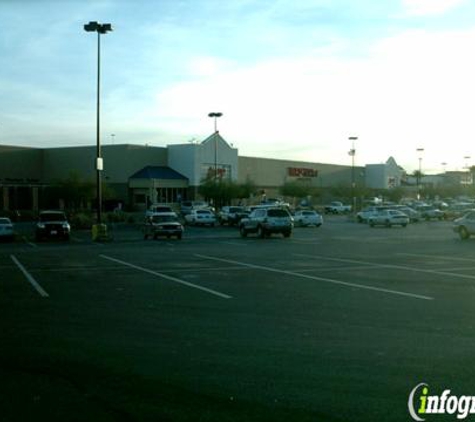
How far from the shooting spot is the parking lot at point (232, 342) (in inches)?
279

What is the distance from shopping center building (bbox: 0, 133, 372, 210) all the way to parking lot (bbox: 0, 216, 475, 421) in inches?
2427

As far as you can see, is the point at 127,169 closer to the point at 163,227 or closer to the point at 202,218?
the point at 202,218

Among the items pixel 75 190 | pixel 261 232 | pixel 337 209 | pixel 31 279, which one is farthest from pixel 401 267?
pixel 337 209

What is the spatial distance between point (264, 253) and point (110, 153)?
59704 millimetres

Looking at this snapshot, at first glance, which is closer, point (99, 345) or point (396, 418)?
point (396, 418)

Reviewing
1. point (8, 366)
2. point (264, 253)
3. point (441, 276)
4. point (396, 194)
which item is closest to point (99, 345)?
point (8, 366)

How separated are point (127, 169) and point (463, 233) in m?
52.7

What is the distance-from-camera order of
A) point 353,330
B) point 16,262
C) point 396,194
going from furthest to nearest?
point 396,194
point 16,262
point 353,330

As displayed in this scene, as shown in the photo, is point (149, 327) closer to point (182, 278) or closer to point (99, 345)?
point (99, 345)

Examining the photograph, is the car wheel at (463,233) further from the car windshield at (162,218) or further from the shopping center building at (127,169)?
the shopping center building at (127,169)

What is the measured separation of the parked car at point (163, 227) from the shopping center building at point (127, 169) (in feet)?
126

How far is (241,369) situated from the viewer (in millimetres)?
8461
